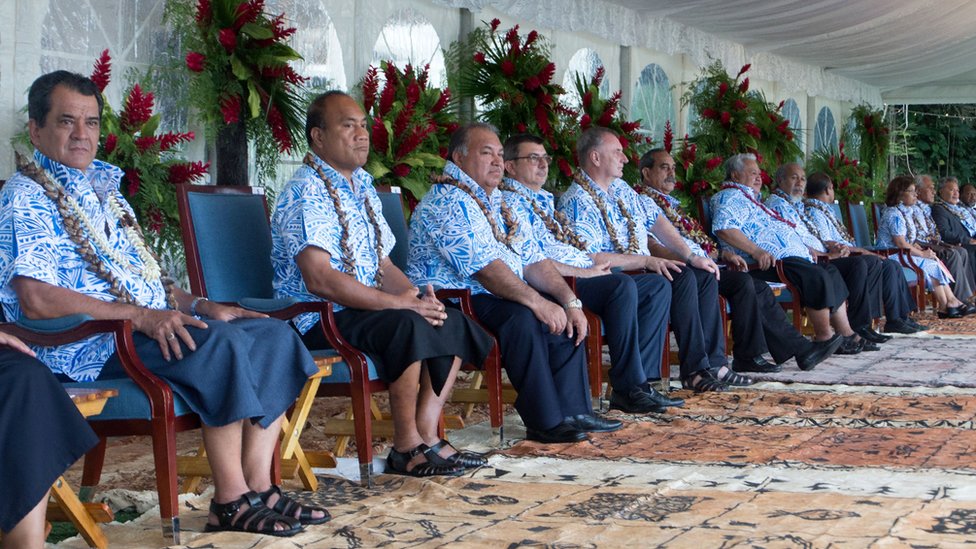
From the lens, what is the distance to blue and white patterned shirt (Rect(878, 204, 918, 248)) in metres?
9.77

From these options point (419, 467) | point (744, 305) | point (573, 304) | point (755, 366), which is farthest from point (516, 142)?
point (419, 467)

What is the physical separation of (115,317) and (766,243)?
487 centimetres

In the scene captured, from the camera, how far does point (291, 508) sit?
10.2 feet

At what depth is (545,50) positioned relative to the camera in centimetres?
773

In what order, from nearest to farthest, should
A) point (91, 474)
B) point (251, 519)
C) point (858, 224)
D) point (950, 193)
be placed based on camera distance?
point (251, 519)
point (91, 474)
point (858, 224)
point (950, 193)

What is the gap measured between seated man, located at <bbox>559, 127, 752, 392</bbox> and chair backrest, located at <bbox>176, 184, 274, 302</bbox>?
189 cm

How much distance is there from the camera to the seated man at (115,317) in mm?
2977

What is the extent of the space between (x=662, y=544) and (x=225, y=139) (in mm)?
3066

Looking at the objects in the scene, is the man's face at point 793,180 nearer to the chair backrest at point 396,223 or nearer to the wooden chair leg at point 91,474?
the chair backrest at point 396,223

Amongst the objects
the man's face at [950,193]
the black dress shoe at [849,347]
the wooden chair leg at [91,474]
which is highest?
the man's face at [950,193]

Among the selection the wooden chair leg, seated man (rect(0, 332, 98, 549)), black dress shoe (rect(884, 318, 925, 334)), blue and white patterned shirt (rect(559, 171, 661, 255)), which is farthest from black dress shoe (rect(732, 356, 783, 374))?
seated man (rect(0, 332, 98, 549))

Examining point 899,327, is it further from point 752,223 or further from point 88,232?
point 88,232

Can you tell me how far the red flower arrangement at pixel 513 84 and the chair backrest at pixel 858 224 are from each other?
3.44 meters

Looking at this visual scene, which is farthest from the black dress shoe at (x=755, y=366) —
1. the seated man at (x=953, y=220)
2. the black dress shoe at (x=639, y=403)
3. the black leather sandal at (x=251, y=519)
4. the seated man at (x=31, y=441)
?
the seated man at (x=953, y=220)
